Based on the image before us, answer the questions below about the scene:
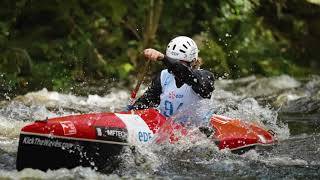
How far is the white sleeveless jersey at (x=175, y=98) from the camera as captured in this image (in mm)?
6457

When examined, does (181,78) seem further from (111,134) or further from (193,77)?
(111,134)

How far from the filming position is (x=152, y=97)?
696 centimetres

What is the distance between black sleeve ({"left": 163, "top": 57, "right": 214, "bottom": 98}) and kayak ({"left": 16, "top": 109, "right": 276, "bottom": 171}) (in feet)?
1.41

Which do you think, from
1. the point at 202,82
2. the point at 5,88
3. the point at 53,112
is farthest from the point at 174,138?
the point at 5,88

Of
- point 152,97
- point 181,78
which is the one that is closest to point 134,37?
point 152,97

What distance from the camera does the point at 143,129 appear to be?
5852 millimetres

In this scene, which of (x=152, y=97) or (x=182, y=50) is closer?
(x=182, y=50)

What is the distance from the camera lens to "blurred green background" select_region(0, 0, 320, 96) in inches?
502

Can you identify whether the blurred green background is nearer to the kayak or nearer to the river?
the river

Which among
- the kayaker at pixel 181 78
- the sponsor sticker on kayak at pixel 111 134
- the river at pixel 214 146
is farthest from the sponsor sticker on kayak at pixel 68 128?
the kayaker at pixel 181 78

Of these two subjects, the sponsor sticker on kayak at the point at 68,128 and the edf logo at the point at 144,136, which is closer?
the sponsor sticker on kayak at the point at 68,128

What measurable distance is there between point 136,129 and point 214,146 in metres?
0.99

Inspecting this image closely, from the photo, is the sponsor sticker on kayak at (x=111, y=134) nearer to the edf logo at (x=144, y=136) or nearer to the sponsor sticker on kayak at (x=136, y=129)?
the sponsor sticker on kayak at (x=136, y=129)

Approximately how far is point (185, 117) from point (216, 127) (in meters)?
0.44
